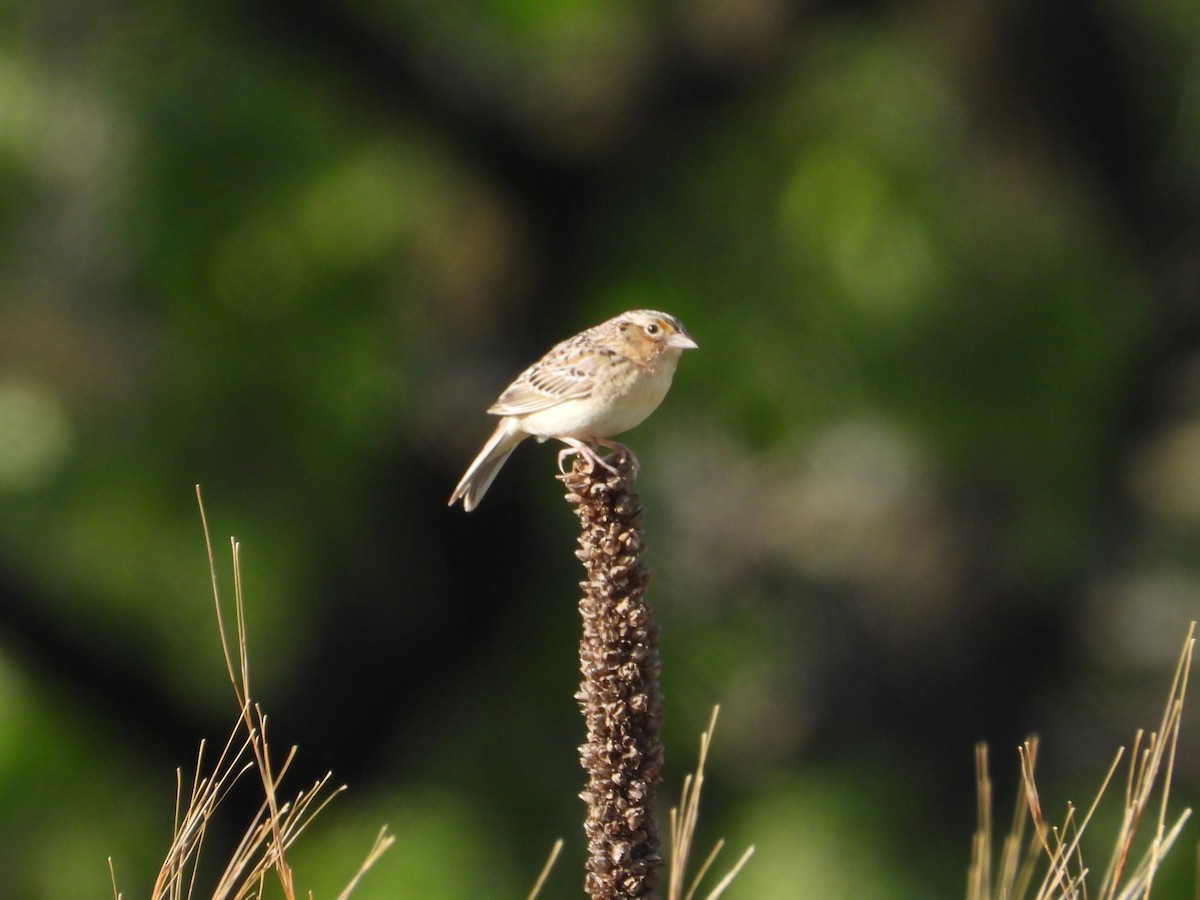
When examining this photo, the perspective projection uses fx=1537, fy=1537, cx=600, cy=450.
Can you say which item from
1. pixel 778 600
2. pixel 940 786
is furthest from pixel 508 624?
pixel 940 786

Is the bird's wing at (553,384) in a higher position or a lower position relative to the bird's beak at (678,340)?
lower

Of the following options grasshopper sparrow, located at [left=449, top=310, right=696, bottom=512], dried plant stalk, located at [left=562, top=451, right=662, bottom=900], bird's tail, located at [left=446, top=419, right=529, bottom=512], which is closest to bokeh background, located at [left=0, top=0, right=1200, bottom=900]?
bird's tail, located at [left=446, top=419, right=529, bottom=512]

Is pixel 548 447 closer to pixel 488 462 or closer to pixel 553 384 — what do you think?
pixel 488 462

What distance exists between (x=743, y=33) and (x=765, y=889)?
2929mm

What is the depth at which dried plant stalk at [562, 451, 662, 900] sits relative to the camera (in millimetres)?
1860

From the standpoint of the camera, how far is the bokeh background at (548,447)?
4816 mm

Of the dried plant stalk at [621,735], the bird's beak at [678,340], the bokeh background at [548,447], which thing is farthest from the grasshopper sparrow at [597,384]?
the dried plant stalk at [621,735]

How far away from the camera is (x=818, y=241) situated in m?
5.00

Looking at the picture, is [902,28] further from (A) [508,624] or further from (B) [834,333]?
(A) [508,624]

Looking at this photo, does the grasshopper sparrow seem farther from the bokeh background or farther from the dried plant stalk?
the dried plant stalk

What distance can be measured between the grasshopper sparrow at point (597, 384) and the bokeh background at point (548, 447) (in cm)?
119

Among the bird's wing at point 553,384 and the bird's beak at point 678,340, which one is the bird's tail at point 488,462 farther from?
the bird's beak at point 678,340

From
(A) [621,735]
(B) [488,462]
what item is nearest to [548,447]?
(B) [488,462]

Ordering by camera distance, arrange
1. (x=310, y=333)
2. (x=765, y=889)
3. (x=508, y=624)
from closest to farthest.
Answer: (x=310, y=333) → (x=765, y=889) → (x=508, y=624)
